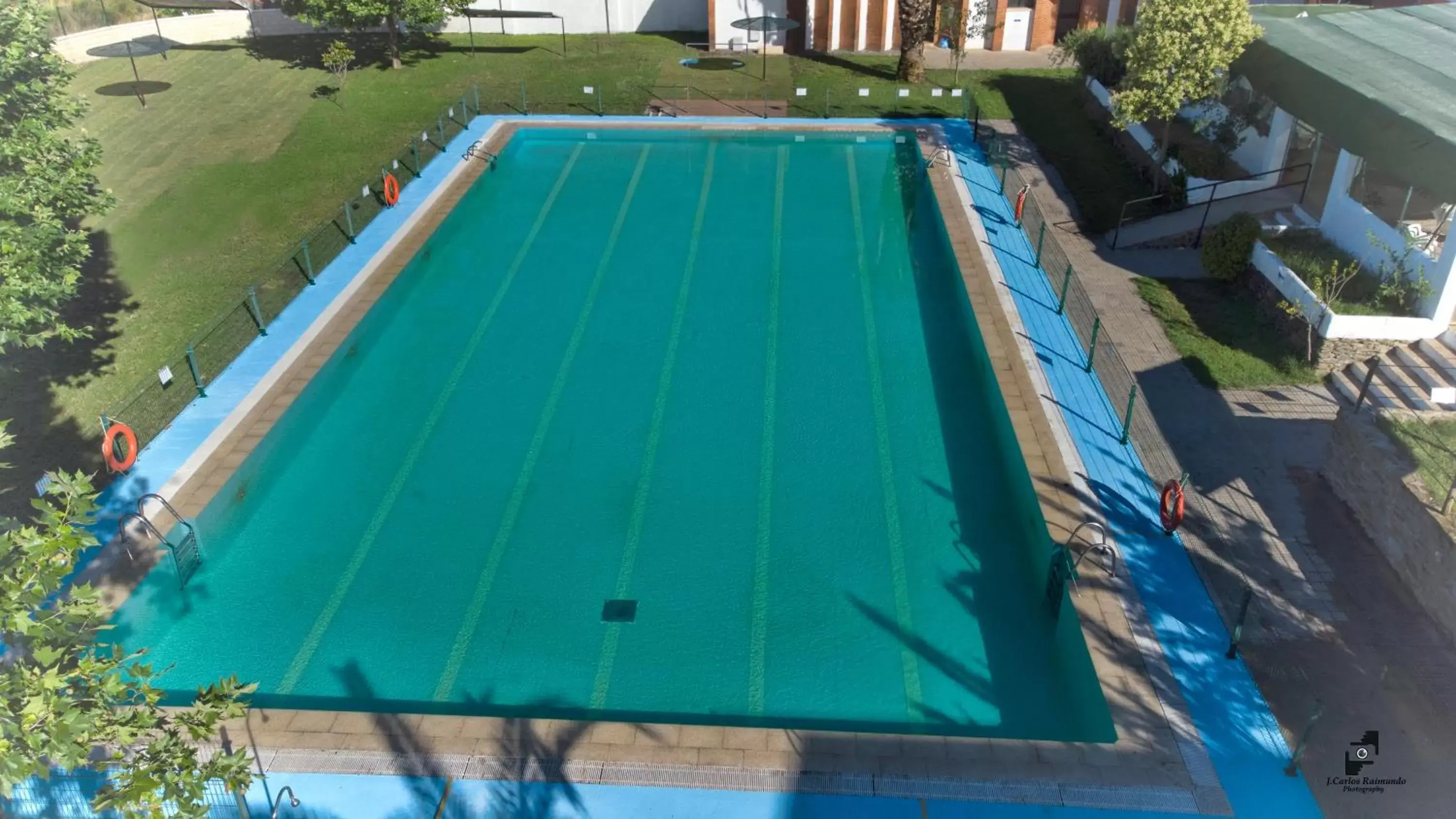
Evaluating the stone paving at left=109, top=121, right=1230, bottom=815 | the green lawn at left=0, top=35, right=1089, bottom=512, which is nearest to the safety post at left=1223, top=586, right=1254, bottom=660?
the stone paving at left=109, top=121, right=1230, bottom=815

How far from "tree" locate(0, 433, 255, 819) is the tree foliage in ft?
59.7

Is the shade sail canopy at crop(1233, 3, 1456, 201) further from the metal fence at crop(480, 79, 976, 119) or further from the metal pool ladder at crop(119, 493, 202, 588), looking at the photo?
the metal pool ladder at crop(119, 493, 202, 588)

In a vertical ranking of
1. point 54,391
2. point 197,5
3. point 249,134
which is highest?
point 197,5

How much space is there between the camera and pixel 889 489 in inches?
522

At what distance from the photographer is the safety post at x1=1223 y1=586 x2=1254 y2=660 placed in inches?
372

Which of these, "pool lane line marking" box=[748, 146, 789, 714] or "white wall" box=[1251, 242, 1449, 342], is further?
"white wall" box=[1251, 242, 1449, 342]

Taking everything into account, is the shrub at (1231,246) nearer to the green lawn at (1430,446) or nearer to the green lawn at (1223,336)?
the green lawn at (1223,336)

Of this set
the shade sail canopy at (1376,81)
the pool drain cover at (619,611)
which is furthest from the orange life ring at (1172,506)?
the shade sail canopy at (1376,81)

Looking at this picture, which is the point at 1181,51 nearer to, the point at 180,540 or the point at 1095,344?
the point at 1095,344

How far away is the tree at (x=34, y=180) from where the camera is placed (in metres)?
10.9

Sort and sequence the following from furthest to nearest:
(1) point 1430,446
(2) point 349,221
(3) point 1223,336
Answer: (2) point 349,221, (3) point 1223,336, (1) point 1430,446

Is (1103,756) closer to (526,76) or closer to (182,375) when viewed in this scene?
(182,375)

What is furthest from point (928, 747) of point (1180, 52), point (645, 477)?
point (1180, 52)

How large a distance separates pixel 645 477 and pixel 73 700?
26.9ft
